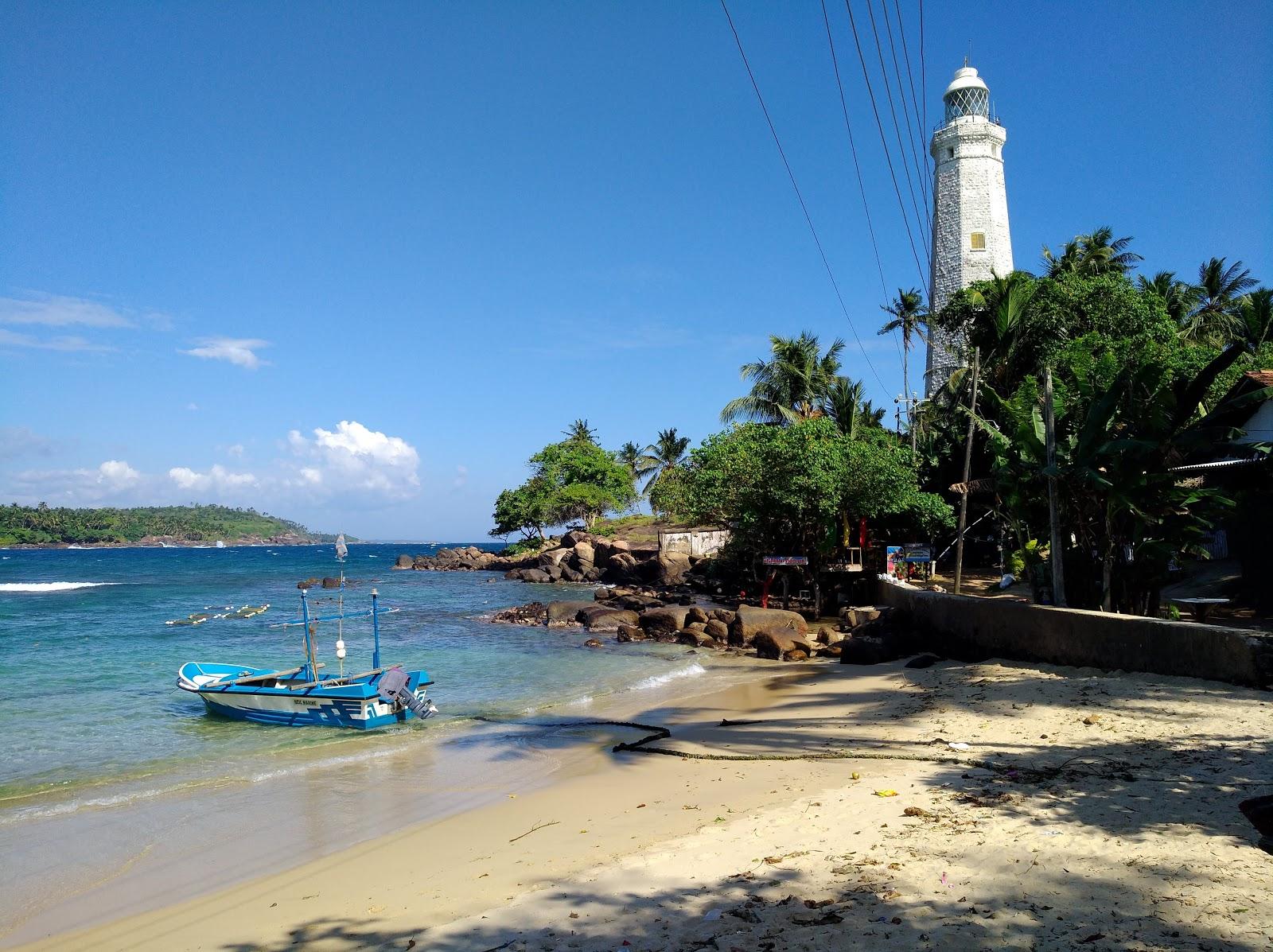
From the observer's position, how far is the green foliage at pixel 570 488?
71.8m

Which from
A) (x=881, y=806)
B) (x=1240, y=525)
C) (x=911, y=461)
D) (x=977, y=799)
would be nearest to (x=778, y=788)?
(x=881, y=806)

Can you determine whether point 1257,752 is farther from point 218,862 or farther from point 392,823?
point 218,862

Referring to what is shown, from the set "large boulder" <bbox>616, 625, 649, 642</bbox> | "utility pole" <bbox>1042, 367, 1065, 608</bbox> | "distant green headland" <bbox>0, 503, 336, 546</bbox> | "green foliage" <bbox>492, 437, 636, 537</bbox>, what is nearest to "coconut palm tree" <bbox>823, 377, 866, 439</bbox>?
Answer: "large boulder" <bbox>616, 625, 649, 642</bbox>

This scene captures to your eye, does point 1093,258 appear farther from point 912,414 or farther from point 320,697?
point 320,697

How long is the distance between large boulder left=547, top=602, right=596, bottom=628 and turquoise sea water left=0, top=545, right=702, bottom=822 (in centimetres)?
152

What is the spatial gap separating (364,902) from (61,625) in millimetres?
35969

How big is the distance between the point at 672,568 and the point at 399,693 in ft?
104

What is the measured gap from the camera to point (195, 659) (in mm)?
24984

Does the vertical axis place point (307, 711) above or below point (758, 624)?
below

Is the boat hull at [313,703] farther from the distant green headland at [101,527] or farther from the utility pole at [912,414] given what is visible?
the distant green headland at [101,527]

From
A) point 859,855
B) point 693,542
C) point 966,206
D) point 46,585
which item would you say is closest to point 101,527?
point 46,585

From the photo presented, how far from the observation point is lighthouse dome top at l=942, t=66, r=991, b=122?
44.2 m

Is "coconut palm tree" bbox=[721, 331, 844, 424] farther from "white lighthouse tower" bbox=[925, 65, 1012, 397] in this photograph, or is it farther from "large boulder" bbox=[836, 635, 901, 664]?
"large boulder" bbox=[836, 635, 901, 664]

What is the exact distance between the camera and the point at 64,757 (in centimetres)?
1352
